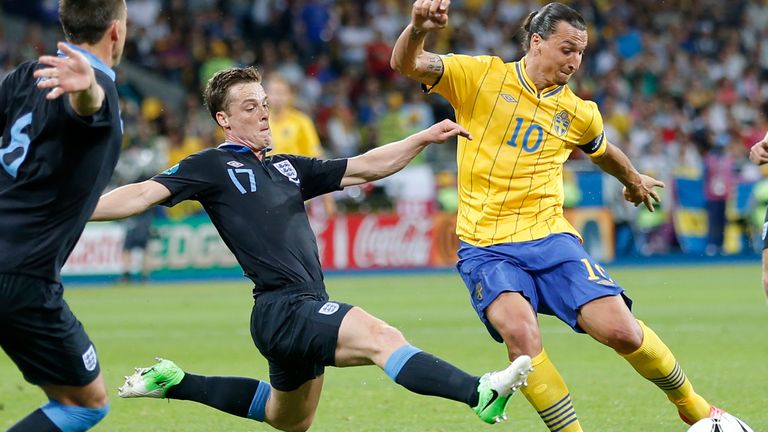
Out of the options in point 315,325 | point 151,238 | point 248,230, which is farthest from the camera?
point 151,238

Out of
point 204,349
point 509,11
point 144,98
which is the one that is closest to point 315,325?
point 204,349

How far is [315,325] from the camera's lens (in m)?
5.23

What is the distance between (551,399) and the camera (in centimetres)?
575

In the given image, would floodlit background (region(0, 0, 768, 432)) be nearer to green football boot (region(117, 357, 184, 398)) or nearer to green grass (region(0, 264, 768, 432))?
green grass (region(0, 264, 768, 432))

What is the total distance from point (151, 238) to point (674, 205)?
28.5 ft

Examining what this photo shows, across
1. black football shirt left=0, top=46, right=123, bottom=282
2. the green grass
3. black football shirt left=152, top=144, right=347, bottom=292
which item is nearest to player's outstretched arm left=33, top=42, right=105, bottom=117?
black football shirt left=0, top=46, right=123, bottom=282

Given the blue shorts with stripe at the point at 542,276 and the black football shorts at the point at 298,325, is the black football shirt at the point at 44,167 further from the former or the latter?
the blue shorts with stripe at the point at 542,276

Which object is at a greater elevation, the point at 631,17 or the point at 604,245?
the point at 631,17

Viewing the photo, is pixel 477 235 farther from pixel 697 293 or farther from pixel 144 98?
pixel 144 98

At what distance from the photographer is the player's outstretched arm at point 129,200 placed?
5387 mm

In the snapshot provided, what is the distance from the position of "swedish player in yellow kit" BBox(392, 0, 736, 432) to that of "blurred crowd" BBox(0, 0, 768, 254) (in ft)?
41.5

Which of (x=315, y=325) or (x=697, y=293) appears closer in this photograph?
(x=315, y=325)

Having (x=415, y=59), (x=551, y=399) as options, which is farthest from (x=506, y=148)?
(x=551, y=399)

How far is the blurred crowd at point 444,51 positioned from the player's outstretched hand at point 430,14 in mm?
13378
